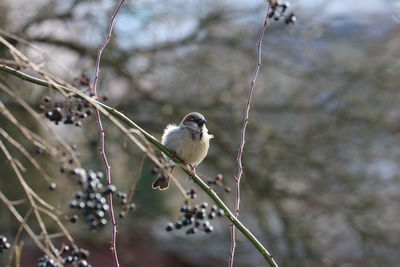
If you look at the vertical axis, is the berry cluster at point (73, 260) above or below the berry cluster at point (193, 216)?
below

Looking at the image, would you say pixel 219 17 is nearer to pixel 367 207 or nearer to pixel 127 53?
pixel 127 53

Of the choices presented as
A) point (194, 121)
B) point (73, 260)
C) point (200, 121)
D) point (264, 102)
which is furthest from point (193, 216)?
point (264, 102)

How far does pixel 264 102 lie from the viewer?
700 centimetres

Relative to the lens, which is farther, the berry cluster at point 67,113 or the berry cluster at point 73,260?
the berry cluster at point 67,113

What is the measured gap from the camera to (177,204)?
8234mm

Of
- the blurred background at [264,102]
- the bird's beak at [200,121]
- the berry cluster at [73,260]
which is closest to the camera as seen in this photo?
the berry cluster at [73,260]

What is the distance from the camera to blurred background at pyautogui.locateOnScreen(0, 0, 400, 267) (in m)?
6.52

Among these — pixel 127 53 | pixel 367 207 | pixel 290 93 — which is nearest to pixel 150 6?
pixel 127 53

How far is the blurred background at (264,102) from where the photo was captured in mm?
6523

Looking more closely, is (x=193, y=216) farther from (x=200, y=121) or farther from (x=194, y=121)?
(x=194, y=121)

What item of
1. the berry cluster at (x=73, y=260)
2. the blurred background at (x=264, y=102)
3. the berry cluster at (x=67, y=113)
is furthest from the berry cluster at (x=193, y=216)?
the blurred background at (x=264, y=102)

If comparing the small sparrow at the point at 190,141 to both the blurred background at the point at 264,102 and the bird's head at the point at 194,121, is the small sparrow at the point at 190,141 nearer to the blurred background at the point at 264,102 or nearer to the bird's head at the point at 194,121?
the bird's head at the point at 194,121

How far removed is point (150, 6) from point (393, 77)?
2691 mm

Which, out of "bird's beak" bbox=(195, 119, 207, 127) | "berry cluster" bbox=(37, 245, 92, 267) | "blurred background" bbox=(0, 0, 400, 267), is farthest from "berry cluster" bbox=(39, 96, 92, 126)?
"blurred background" bbox=(0, 0, 400, 267)
